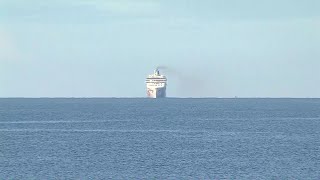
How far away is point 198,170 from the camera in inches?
2943

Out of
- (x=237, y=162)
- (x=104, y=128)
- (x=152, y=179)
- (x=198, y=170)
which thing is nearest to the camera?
(x=152, y=179)

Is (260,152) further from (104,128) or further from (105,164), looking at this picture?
(104,128)

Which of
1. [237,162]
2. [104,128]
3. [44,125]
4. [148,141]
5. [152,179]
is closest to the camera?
[152,179]

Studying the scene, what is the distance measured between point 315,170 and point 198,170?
9668 millimetres

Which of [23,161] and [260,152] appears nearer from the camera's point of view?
[23,161]

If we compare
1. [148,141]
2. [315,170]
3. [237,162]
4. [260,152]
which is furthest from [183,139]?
[315,170]

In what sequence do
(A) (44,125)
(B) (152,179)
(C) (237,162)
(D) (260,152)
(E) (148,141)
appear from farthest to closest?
(A) (44,125)
(E) (148,141)
(D) (260,152)
(C) (237,162)
(B) (152,179)

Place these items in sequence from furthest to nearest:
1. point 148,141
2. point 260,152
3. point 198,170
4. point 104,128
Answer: point 104,128 < point 148,141 < point 260,152 < point 198,170

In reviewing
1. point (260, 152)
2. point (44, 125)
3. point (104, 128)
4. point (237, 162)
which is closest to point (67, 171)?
point (237, 162)

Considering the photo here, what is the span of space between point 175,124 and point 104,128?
53.7ft

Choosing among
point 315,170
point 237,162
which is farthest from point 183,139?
point 315,170

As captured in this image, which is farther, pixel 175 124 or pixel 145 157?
pixel 175 124

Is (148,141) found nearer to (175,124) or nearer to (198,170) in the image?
(198,170)

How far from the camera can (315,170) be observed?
75.1 m
